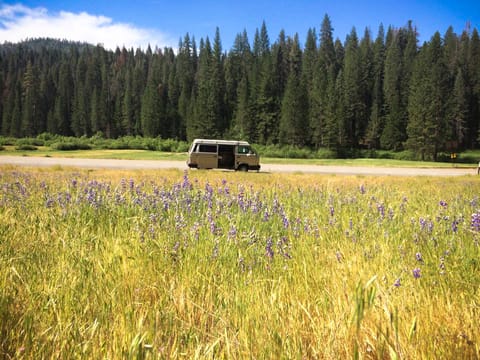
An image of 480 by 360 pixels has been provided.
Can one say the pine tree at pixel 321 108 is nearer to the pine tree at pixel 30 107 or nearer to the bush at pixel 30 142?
the bush at pixel 30 142

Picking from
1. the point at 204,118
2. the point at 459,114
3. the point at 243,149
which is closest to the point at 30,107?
the point at 204,118

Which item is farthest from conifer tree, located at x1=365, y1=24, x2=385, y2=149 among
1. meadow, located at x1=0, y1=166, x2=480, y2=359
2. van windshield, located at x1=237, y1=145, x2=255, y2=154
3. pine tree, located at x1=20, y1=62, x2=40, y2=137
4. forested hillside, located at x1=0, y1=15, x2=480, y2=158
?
pine tree, located at x1=20, y1=62, x2=40, y2=137

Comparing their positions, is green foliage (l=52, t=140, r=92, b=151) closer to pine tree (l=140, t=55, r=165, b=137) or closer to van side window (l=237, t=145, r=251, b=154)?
pine tree (l=140, t=55, r=165, b=137)

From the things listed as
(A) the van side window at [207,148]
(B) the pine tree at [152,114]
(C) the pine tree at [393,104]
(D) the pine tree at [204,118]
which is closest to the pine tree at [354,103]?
(C) the pine tree at [393,104]

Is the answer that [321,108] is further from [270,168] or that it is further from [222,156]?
[222,156]

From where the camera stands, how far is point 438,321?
177 centimetres

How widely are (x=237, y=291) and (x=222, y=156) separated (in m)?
20.5

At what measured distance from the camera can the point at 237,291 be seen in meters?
2.10

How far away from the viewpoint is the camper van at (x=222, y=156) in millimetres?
22016

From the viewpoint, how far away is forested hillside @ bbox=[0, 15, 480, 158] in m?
68.5

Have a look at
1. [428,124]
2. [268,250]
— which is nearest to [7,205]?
[268,250]

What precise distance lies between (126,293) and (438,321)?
1.86 m

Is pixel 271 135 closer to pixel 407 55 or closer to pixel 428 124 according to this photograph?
pixel 428 124

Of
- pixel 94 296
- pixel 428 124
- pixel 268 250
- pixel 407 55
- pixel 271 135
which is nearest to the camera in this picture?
pixel 94 296
